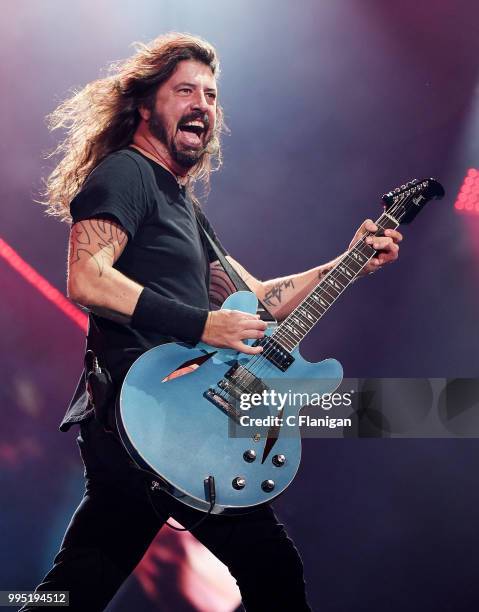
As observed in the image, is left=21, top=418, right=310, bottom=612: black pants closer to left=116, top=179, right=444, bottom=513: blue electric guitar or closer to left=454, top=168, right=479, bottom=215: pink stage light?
left=116, top=179, right=444, bottom=513: blue electric guitar

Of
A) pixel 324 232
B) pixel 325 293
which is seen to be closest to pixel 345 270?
pixel 325 293

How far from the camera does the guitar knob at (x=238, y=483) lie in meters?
2.09

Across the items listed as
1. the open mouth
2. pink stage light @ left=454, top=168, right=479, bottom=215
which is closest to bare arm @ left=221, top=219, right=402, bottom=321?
the open mouth

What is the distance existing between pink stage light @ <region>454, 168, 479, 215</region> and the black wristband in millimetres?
2214

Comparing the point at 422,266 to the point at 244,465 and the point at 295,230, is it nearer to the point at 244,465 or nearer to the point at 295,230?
the point at 295,230

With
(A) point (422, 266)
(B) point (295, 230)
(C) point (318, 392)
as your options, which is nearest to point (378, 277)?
(A) point (422, 266)

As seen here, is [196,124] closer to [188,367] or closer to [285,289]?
[285,289]

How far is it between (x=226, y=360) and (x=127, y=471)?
1.43ft

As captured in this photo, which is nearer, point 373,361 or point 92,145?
point 92,145

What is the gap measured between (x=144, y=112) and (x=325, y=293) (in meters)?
0.92

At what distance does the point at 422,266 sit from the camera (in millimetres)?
3881

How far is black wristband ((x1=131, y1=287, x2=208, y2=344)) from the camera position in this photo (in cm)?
211

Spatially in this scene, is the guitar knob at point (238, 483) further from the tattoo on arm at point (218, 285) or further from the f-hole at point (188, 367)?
the tattoo on arm at point (218, 285)

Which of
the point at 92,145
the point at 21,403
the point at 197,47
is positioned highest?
the point at 197,47
